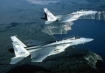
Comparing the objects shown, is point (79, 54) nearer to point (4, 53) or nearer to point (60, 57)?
point (60, 57)

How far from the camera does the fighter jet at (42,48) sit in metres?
68.4

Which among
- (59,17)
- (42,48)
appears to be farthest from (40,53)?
(59,17)

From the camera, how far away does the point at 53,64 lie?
504ft

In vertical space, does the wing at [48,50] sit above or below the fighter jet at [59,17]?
below

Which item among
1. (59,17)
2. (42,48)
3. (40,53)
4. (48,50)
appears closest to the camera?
(40,53)

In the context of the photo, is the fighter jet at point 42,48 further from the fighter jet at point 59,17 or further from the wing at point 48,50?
the fighter jet at point 59,17

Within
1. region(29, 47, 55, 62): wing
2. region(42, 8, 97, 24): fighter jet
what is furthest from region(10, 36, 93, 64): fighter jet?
region(42, 8, 97, 24): fighter jet

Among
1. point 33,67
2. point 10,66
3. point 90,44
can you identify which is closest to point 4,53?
point 10,66

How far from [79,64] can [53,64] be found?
2065 centimetres

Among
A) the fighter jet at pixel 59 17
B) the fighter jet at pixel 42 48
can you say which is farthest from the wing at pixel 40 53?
the fighter jet at pixel 59 17

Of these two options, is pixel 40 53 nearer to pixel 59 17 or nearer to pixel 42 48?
pixel 42 48

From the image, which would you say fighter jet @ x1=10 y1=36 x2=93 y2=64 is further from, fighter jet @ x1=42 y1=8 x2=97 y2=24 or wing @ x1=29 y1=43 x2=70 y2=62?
fighter jet @ x1=42 y1=8 x2=97 y2=24

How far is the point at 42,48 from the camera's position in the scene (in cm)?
7356

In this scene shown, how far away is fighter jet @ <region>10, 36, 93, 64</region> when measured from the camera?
225 feet
